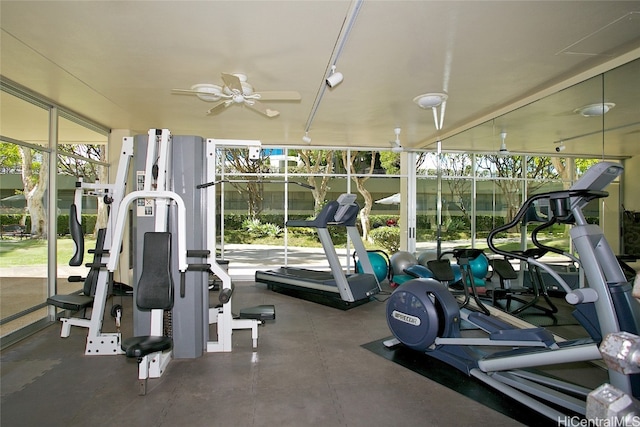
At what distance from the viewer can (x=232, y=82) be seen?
313 centimetres

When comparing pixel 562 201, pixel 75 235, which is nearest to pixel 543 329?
pixel 562 201

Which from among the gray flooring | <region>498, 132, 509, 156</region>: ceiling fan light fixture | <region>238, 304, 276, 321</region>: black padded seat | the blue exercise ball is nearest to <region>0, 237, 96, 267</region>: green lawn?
the gray flooring

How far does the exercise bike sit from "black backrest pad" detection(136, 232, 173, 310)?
1.96 m

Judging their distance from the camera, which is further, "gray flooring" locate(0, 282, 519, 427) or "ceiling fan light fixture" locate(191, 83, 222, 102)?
"ceiling fan light fixture" locate(191, 83, 222, 102)

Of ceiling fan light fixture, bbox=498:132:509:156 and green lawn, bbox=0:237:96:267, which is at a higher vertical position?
ceiling fan light fixture, bbox=498:132:509:156

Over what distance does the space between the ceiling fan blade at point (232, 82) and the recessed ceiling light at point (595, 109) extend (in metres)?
3.36

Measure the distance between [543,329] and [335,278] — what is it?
107 inches

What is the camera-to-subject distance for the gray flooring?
7.54ft

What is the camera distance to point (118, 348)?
3.35m

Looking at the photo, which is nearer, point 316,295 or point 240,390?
point 240,390

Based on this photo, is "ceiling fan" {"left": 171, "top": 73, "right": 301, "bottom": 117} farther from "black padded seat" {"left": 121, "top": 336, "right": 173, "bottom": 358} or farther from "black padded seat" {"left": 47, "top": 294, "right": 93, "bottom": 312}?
"black padded seat" {"left": 47, "top": 294, "right": 93, "bottom": 312}

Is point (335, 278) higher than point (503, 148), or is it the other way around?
point (503, 148)

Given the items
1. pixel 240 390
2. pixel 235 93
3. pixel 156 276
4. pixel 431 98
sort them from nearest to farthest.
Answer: pixel 240 390 → pixel 156 276 → pixel 235 93 → pixel 431 98

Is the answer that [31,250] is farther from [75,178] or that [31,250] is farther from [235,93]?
[235,93]
